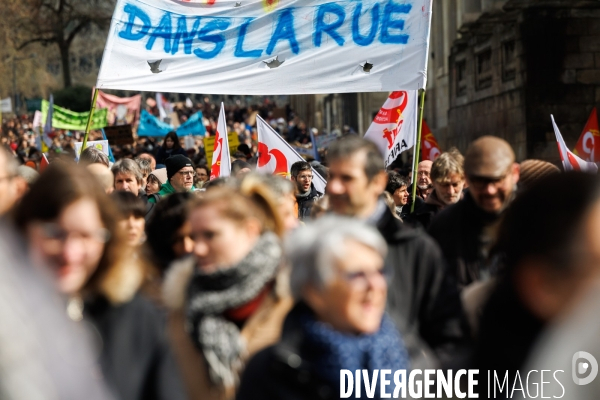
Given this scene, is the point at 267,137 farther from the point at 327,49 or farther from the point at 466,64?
the point at 466,64

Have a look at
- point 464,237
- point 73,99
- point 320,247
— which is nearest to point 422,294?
point 464,237

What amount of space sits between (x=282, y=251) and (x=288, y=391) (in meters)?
0.91

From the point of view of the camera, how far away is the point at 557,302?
2377 millimetres

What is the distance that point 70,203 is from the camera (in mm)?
3156

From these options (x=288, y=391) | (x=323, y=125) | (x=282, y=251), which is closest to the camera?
(x=288, y=391)

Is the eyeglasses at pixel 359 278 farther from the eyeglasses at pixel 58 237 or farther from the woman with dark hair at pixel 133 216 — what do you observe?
the woman with dark hair at pixel 133 216

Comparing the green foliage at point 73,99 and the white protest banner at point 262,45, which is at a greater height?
the white protest banner at point 262,45

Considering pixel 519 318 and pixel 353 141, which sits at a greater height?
pixel 353 141

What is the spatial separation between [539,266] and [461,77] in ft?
72.5

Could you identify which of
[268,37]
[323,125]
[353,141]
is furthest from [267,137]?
[323,125]

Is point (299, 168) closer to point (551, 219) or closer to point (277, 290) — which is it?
point (277, 290)

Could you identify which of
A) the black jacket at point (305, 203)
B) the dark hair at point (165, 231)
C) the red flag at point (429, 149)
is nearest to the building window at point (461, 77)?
the red flag at point (429, 149)

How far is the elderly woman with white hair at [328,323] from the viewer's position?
111 inches

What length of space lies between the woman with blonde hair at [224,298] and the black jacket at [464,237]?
1.24 m
